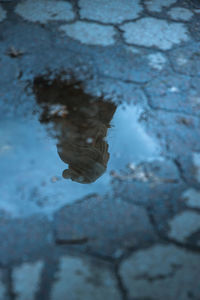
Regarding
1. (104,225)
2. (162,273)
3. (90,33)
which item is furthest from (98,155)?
(90,33)

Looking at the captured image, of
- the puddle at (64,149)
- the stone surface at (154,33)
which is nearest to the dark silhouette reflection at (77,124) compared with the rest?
the puddle at (64,149)

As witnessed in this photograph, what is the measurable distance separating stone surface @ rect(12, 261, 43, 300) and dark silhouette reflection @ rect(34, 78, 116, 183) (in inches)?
15.8

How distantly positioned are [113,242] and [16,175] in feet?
1.58

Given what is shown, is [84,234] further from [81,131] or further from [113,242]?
[81,131]

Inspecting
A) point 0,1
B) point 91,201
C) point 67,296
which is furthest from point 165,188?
point 0,1

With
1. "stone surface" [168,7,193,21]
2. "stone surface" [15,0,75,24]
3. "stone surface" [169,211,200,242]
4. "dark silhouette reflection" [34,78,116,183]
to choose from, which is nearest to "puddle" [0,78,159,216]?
"dark silhouette reflection" [34,78,116,183]

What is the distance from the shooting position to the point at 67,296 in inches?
37.8

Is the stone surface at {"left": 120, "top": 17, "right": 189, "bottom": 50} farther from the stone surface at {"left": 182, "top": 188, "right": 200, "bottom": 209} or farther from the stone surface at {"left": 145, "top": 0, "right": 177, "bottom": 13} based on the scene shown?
the stone surface at {"left": 182, "top": 188, "right": 200, "bottom": 209}

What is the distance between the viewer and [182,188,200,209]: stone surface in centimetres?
122

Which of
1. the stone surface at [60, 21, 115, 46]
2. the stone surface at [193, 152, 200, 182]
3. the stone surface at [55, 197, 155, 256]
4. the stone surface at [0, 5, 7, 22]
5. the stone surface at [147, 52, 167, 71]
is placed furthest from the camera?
the stone surface at [0, 5, 7, 22]

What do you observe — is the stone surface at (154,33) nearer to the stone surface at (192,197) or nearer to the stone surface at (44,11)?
the stone surface at (44,11)

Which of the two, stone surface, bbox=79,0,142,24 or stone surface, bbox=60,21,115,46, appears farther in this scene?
stone surface, bbox=79,0,142,24

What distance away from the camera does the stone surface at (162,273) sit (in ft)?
3.18

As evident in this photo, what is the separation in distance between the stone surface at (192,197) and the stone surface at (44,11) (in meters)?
1.49
